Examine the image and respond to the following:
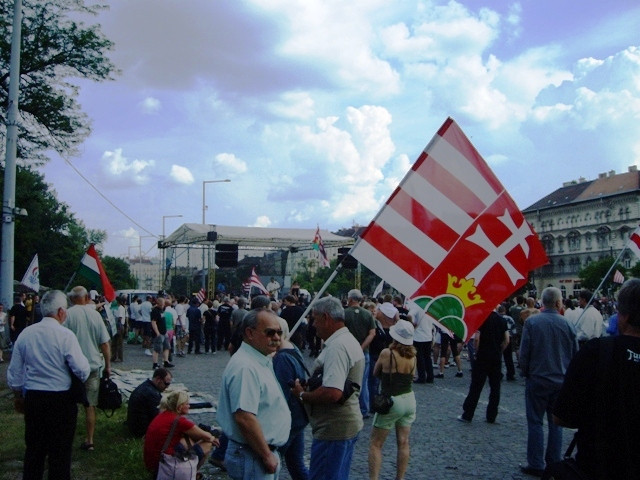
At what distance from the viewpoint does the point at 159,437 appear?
523cm

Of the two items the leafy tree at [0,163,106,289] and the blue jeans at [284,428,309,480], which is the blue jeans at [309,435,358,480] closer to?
the blue jeans at [284,428,309,480]

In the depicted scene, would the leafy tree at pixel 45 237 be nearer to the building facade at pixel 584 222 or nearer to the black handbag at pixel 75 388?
the black handbag at pixel 75 388

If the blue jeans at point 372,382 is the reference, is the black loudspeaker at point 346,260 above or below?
above

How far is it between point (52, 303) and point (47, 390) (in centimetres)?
73

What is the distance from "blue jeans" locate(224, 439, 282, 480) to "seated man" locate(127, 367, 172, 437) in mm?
4110

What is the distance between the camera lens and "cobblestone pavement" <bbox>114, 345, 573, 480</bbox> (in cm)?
679

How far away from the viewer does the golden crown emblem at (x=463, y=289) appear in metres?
5.56

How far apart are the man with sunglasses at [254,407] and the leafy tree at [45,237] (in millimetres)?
47706

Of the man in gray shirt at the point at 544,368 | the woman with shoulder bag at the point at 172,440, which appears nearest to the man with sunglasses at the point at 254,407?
the woman with shoulder bag at the point at 172,440

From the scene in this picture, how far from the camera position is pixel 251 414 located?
3.36 metres

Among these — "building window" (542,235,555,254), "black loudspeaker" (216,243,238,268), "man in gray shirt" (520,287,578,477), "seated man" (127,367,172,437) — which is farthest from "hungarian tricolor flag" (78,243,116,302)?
"building window" (542,235,555,254)

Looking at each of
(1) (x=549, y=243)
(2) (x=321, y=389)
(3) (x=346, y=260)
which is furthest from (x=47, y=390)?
(1) (x=549, y=243)

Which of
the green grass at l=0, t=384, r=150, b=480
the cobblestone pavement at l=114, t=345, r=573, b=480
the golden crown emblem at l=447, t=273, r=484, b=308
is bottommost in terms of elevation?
the cobblestone pavement at l=114, t=345, r=573, b=480

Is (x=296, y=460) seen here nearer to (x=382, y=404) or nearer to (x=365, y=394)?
(x=382, y=404)
